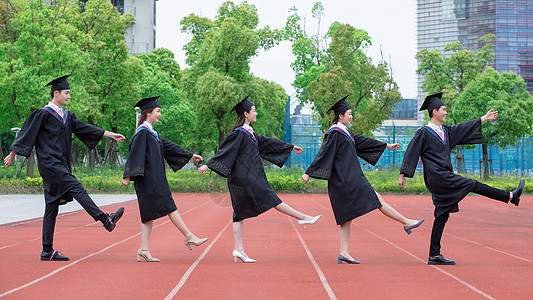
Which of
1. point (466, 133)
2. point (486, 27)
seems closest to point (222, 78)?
point (466, 133)

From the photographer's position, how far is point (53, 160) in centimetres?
716

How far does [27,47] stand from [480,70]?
29.3 m

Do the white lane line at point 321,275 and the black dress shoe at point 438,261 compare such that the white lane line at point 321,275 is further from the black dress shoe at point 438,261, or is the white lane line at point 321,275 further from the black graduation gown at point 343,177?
the black dress shoe at point 438,261

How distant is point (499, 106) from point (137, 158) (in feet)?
90.4

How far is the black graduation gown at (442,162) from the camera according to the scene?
23.1 feet

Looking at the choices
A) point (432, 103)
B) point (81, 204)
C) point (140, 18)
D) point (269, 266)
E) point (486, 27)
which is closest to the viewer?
point (269, 266)

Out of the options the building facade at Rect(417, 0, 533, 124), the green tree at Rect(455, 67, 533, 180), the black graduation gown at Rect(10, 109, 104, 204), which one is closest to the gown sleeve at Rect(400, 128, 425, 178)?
the black graduation gown at Rect(10, 109, 104, 204)

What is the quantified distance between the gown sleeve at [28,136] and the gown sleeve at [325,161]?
10.6 ft

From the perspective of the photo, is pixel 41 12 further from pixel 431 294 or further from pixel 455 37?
pixel 455 37

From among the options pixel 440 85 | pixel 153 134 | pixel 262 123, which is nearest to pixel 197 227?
pixel 153 134

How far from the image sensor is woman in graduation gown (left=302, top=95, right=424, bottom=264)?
23.4 ft

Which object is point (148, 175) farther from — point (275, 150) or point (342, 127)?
point (342, 127)

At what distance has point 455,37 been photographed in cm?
13838

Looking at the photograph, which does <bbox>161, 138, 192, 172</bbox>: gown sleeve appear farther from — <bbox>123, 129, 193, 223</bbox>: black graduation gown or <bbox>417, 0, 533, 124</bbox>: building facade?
<bbox>417, 0, 533, 124</bbox>: building facade
